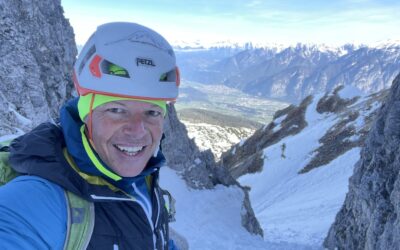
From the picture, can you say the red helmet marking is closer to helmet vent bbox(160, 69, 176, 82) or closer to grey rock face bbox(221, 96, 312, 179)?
helmet vent bbox(160, 69, 176, 82)

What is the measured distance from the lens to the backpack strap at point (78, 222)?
9.50 feet

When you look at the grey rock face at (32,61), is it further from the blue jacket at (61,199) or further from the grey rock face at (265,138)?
the grey rock face at (265,138)

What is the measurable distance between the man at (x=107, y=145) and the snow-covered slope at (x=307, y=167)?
2306 cm

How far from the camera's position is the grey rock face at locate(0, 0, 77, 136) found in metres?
17.4

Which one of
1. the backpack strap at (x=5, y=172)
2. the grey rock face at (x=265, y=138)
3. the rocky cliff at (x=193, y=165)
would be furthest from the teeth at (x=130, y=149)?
the grey rock face at (x=265, y=138)

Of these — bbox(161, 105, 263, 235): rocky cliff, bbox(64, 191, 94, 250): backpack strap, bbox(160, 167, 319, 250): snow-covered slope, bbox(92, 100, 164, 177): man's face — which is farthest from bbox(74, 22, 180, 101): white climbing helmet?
bbox(161, 105, 263, 235): rocky cliff

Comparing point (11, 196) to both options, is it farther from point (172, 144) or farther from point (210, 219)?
point (172, 144)

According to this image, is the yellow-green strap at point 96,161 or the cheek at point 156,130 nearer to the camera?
the yellow-green strap at point 96,161

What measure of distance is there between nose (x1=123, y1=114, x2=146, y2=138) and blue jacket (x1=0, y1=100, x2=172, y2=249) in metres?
0.47

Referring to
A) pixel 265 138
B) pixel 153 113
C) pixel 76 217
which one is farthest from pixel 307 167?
pixel 76 217

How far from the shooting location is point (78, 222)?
2.98 m

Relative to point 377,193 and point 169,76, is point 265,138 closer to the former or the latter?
point 377,193

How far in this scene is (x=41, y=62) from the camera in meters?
25.0

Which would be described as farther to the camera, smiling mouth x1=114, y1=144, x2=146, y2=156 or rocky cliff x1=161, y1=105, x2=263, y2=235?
rocky cliff x1=161, y1=105, x2=263, y2=235
